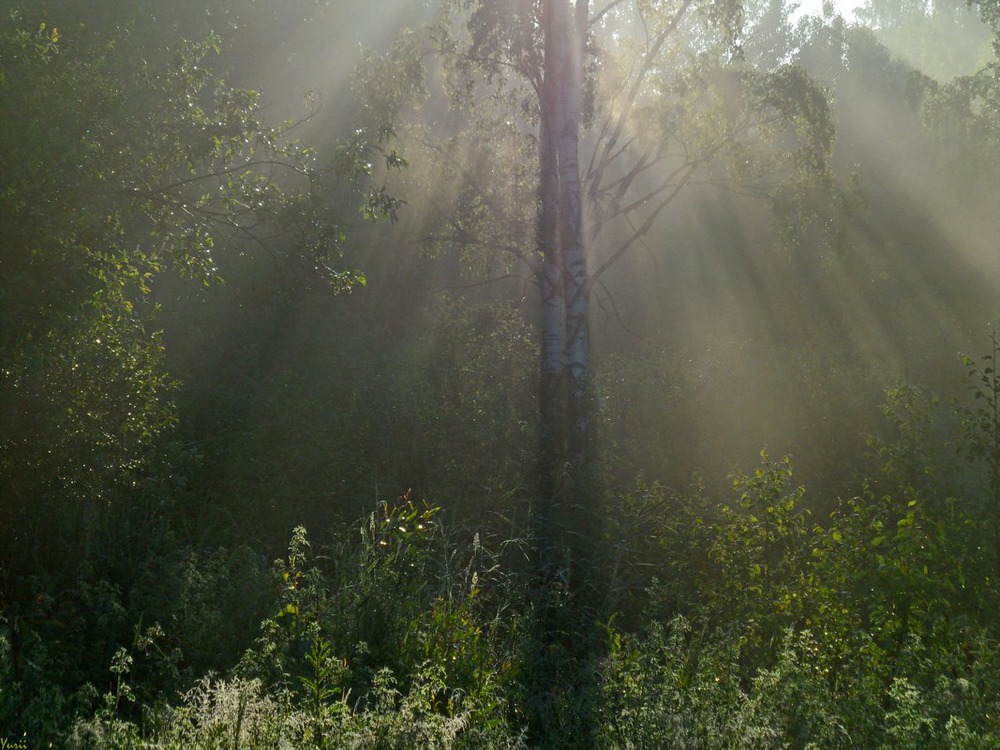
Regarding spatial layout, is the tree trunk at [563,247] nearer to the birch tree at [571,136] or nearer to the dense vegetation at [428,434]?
the birch tree at [571,136]

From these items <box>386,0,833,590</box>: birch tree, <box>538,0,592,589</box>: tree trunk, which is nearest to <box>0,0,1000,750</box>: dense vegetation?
<box>386,0,833,590</box>: birch tree

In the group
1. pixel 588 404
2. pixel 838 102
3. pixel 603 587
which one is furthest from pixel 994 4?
pixel 603 587

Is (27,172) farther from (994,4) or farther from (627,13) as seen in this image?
(627,13)

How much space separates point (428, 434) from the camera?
40.6 feet

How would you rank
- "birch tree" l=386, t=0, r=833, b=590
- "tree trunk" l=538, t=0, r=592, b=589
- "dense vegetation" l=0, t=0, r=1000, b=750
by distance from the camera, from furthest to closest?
"birch tree" l=386, t=0, r=833, b=590
"tree trunk" l=538, t=0, r=592, b=589
"dense vegetation" l=0, t=0, r=1000, b=750

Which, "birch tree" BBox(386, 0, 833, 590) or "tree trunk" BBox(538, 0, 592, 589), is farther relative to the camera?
"birch tree" BBox(386, 0, 833, 590)

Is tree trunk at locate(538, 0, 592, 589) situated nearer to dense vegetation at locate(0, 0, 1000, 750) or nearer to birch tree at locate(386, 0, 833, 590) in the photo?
birch tree at locate(386, 0, 833, 590)

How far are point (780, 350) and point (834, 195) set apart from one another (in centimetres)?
397

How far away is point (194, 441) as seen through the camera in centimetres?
1248

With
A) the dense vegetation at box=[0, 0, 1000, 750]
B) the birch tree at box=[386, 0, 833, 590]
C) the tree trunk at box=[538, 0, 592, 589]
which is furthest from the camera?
the birch tree at box=[386, 0, 833, 590]

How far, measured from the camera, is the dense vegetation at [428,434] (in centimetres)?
500

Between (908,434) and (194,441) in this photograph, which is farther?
(194,441)

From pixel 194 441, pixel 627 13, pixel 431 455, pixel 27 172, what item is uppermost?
pixel 627 13

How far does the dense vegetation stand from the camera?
5.00m
